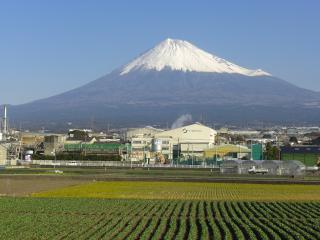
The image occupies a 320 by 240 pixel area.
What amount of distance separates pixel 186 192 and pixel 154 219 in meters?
16.4

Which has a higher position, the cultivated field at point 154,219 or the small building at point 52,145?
the small building at point 52,145

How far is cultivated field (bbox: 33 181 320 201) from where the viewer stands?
1487 inches

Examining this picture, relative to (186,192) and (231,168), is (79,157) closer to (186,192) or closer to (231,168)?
(231,168)

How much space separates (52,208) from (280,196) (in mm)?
14868

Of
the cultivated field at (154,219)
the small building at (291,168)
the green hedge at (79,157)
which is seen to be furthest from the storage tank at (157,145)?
the cultivated field at (154,219)

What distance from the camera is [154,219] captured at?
998 inches

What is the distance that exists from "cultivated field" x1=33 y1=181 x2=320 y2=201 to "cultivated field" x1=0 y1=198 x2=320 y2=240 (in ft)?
11.5

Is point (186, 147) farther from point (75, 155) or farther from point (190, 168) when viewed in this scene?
point (190, 168)

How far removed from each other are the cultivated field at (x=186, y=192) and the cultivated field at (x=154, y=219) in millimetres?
3505

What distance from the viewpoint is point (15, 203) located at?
101ft

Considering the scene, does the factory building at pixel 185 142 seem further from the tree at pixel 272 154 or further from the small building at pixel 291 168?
the small building at pixel 291 168

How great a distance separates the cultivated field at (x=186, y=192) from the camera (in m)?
37.8

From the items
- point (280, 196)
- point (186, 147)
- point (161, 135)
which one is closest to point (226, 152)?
point (186, 147)

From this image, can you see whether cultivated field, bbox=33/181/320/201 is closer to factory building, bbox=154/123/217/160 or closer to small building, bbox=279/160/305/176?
small building, bbox=279/160/305/176
